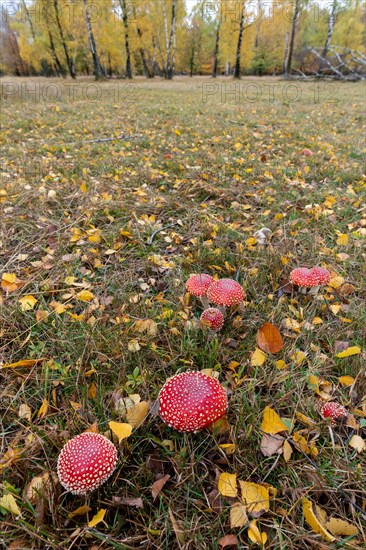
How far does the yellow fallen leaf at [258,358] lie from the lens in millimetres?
1700

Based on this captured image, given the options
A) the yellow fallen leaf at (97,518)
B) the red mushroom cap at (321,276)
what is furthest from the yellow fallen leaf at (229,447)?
A: the red mushroom cap at (321,276)

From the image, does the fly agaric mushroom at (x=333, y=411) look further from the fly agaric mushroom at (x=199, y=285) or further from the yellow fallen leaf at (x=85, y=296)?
the yellow fallen leaf at (x=85, y=296)

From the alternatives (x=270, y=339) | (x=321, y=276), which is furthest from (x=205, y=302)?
(x=321, y=276)

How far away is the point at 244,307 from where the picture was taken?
214 cm

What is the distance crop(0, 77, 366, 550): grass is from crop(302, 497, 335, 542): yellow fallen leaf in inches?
1.1

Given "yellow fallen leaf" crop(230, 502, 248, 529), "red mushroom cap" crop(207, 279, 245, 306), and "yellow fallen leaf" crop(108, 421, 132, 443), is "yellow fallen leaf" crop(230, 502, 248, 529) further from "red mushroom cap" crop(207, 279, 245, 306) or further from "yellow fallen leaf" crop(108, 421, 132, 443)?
"red mushroom cap" crop(207, 279, 245, 306)

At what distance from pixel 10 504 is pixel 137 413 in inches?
22.0

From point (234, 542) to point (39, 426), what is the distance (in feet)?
3.10

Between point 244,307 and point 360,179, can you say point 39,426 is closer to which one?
point 244,307

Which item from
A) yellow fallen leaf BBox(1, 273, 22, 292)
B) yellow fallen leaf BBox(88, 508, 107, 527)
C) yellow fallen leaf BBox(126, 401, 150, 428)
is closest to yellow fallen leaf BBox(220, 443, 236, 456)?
yellow fallen leaf BBox(126, 401, 150, 428)

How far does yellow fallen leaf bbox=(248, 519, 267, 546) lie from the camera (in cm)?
113

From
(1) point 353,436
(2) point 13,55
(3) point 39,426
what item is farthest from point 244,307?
(2) point 13,55

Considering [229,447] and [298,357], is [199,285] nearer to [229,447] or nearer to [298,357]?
[298,357]

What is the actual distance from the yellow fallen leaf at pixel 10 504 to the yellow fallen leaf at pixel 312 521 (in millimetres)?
1040
